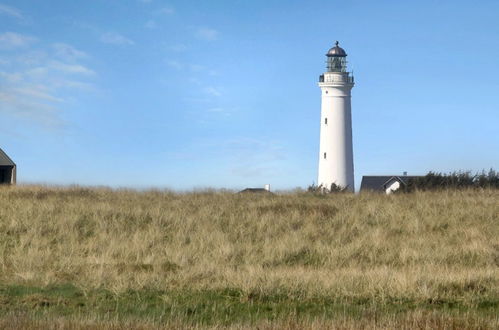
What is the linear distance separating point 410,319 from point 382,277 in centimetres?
351

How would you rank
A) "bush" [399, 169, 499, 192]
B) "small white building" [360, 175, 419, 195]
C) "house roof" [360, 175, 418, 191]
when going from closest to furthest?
1. "bush" [399, 169, 499, 192]
2. "small white building" [360, 175, 419, 195]
3. "house roof" [360, 175, 418, 191]

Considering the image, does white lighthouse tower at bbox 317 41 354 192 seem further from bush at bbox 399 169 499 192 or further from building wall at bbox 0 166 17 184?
building wall at bbox 0 166 17 184

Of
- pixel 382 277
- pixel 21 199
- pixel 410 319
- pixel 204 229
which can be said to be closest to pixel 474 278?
pixel 382 277

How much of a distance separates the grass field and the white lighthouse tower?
17.8m

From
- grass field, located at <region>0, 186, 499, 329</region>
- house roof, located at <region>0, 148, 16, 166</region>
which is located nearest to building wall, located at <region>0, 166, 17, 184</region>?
house roof, located at <region>0, 148, 16, 166</region>

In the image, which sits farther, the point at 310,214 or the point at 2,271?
the point at 310,214

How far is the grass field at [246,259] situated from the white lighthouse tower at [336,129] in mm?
17821

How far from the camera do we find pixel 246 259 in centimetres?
1742

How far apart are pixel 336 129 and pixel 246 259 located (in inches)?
1220

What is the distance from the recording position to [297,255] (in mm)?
18141

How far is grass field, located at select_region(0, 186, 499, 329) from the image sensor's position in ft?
33.9

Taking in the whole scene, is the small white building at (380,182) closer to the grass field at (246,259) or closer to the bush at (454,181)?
the bush at (454,181)

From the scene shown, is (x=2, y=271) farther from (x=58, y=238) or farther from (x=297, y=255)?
(x=297, y=255)

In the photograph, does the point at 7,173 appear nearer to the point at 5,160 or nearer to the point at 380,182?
the point at 5,160
